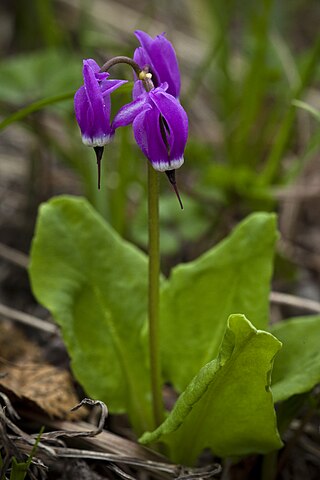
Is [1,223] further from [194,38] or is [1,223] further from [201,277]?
[194,38]

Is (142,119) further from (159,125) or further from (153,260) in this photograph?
(153,260)

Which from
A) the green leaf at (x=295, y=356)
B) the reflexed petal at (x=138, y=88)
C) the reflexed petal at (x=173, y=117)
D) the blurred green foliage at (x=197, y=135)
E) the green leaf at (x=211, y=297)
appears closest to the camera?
the reflexed petal at (x=173, y=117)

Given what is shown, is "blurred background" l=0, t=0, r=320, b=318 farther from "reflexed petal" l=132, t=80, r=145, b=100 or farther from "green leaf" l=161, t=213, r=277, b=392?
"reflexed petal" l=132, t=80, r=145, b=100

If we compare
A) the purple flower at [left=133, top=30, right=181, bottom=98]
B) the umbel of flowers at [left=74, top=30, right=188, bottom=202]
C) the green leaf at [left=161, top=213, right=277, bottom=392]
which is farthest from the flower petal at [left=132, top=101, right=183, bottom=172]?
the green leaf at [left=161, top=213, right=277, bottom=392]

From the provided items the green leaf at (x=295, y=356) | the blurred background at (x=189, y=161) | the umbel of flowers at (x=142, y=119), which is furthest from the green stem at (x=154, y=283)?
the blurred background at (x=189, y=161)

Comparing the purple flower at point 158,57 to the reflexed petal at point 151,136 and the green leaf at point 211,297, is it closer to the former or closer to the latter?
the reflexed petal at point 151,136

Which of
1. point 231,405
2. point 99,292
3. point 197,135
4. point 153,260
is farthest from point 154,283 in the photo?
point 197,135

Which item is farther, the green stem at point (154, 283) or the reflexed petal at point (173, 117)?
the green stem at point (154, 283)
